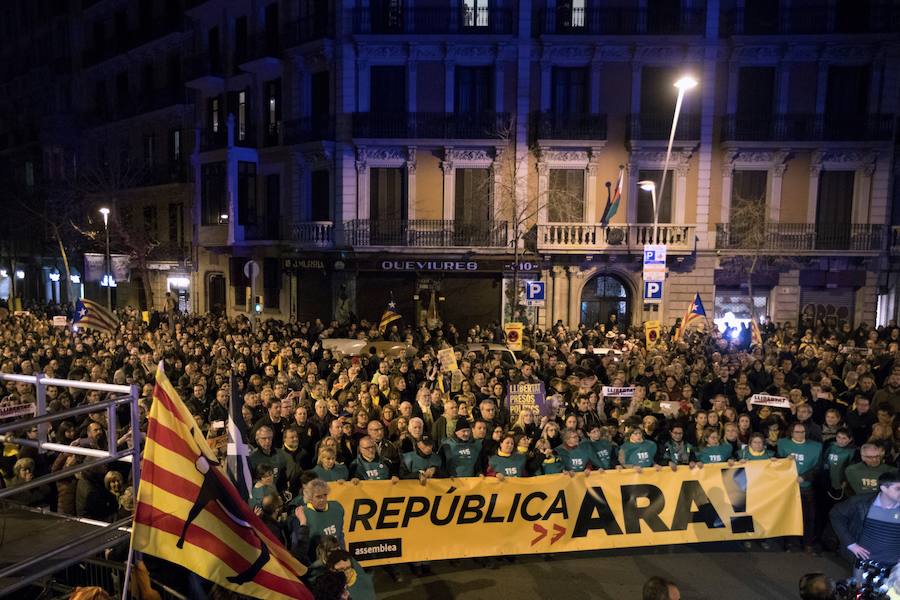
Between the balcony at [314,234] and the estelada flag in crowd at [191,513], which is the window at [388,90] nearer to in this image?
the balcony at [314,234]

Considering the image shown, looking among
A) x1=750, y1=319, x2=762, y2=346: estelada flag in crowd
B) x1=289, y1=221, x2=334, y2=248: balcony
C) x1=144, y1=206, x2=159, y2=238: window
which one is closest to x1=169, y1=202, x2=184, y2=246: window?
x1=144, y1=206, x2=159, y2=238: window

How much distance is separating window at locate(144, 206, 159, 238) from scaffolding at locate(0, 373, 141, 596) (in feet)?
103

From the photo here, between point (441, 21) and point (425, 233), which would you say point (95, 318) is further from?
point (441, 21)

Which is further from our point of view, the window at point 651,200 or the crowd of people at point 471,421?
the window at point 651,200

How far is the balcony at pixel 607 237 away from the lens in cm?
2292

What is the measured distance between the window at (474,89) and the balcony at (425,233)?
14.3 feet

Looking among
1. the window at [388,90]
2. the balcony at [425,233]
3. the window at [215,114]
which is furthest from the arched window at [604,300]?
the window at [215,114]

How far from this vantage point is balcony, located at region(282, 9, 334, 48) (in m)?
24.2

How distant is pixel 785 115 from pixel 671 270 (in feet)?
22.8

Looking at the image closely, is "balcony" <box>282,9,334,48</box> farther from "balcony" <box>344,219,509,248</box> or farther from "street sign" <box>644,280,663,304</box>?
"street sign" <box>644,280,663,304</box>

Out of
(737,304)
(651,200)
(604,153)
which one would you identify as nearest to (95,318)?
(604,153)

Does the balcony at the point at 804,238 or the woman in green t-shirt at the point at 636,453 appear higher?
the balcony at the point at 804,238

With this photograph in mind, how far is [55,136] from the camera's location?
35625 mm

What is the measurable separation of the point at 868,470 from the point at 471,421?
15.2 ft
